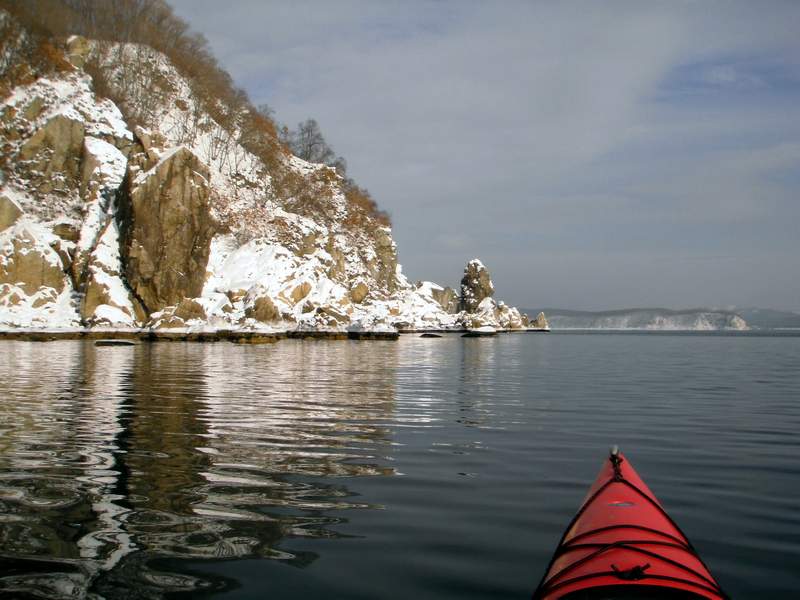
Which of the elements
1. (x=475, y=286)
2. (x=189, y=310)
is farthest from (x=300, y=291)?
(x=475, y=286)

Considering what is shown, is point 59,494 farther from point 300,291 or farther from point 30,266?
point 300,291

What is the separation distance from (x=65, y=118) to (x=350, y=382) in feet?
202

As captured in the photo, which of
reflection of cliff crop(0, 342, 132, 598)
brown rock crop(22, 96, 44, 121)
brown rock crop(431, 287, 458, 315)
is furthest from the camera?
brown rock crop(431, 287, 458, 315)

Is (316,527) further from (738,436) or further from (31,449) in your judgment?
(738,436)

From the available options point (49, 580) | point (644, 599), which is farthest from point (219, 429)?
point (644, 599)

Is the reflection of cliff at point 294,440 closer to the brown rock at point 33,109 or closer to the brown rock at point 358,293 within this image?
the brown rock at point 33,109

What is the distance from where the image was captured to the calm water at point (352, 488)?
507cm

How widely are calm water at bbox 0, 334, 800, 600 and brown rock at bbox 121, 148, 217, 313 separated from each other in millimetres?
45261

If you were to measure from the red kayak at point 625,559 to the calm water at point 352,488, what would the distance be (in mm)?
768

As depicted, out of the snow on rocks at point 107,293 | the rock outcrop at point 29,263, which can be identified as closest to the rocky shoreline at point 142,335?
the snow on rocks at point 107,293

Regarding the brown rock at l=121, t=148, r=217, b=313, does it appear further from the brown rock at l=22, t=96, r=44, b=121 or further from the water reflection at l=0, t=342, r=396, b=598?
the water reflection at l=0, t=342, r=396, b=598

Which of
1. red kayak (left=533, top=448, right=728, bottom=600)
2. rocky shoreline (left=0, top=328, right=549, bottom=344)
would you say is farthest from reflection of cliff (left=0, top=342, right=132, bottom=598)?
rocky shoreline (left=0, top=328, right=549, bottom=344)

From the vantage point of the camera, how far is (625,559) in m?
4.03

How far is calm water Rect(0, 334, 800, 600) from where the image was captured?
16.6 feet
